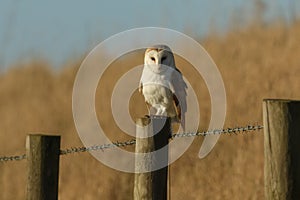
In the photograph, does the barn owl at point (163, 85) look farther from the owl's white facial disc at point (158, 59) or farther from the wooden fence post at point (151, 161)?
the wooden fence post at point (151, 161)

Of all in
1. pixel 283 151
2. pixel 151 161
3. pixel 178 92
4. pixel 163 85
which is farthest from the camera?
pixel 178 92

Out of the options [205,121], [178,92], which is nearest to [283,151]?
[178,92]

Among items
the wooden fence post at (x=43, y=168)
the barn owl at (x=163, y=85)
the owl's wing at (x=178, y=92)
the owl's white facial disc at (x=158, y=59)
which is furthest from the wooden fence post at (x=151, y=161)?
the owl's white facial disc at (x=158, y=59)

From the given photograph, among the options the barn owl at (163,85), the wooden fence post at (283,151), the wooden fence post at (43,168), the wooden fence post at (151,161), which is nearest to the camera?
the wooden fence post at (283,151)

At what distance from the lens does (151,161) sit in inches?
134

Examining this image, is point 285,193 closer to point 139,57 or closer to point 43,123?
point 139,57

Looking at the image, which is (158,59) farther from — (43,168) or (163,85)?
(43,168)

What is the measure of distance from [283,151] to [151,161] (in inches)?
26.1

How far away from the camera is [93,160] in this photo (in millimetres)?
8742

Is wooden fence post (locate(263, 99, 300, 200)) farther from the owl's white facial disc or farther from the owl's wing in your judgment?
the owl's white facial disc

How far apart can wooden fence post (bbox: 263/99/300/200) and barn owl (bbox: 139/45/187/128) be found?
206cm

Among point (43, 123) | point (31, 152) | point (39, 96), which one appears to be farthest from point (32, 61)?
point (31, 152)

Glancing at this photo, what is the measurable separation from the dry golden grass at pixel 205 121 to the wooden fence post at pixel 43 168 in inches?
131

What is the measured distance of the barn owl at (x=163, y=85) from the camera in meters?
5.18
